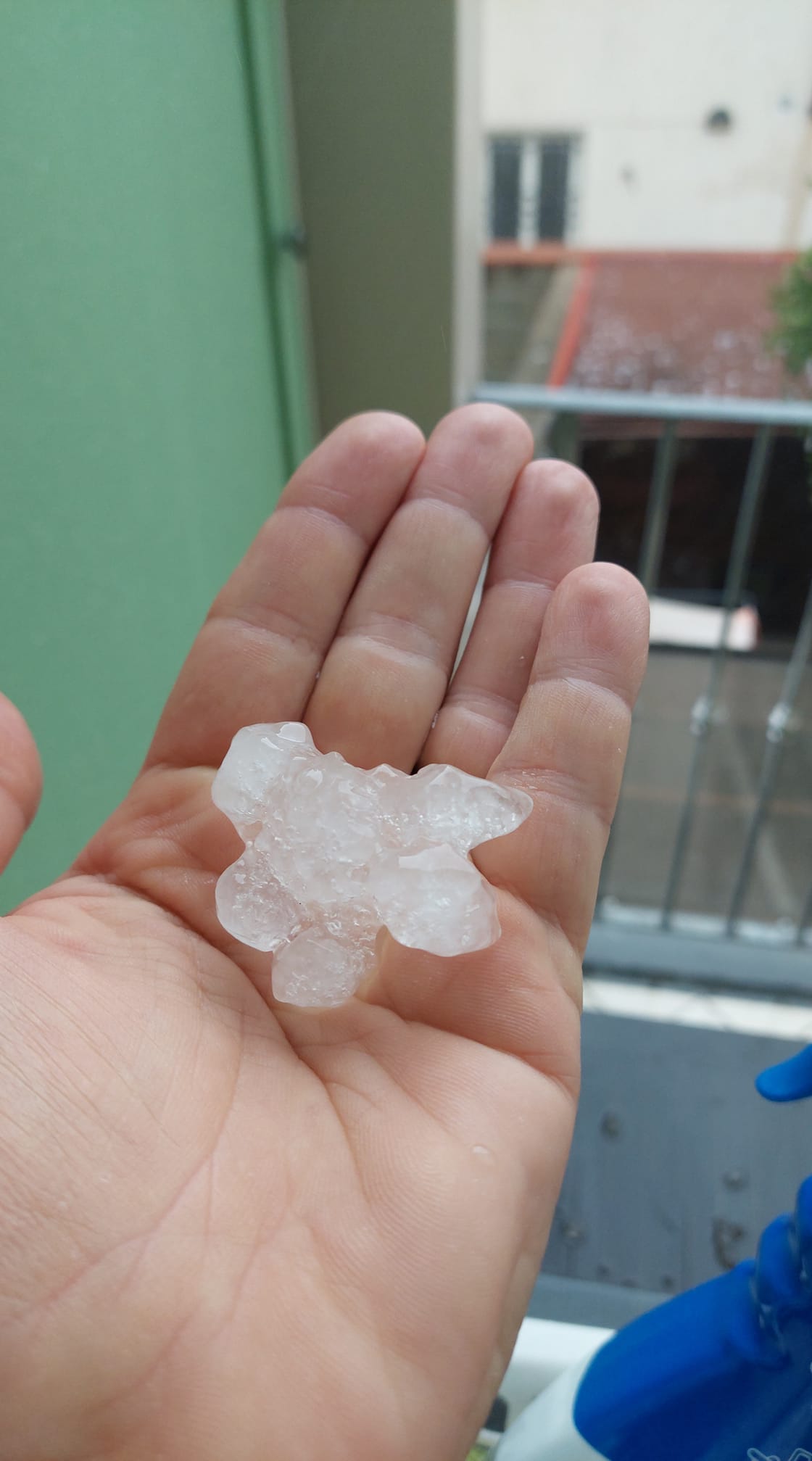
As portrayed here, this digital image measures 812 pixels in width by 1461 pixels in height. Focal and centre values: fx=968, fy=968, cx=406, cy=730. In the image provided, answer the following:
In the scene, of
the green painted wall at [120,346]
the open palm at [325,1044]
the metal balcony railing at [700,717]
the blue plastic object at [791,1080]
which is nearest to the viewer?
the open palm at [325,1044]

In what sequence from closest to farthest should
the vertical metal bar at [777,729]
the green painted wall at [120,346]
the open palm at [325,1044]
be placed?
the open palm at [325,1044] < the green painted wall at [120,346] < the vertical metal bar at [777,729]

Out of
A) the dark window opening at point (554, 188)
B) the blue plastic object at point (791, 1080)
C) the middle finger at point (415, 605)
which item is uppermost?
the dark window opening at point (554, 188)

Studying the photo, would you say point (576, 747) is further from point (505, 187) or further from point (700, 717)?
point (505, 187)

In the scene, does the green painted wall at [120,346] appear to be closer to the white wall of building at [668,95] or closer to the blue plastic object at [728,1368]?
the white wall of building at [668,95]

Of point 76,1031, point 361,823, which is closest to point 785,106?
point 361,823

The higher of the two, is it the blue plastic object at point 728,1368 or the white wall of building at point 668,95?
the white wall of building at point 668,95

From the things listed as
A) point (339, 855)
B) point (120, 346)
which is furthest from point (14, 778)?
point (120, 346)

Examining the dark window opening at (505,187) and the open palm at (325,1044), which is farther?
the dark window opening at (505,187)

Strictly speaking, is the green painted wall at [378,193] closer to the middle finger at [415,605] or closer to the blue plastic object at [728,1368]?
the middle finger at [415,605]

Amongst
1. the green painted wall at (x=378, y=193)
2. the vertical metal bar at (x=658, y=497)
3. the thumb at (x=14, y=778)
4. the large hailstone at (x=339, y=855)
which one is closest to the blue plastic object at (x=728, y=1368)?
the large hailstone at (x=339, y=855)
